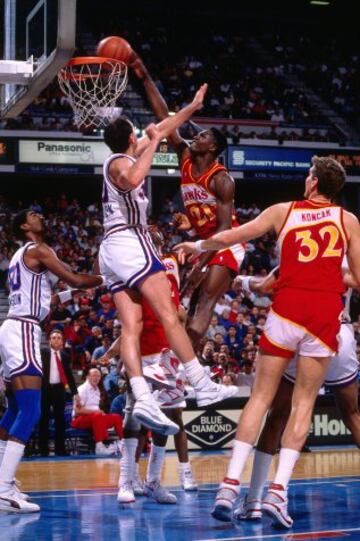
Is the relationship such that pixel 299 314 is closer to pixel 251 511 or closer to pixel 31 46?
pixel 251 511

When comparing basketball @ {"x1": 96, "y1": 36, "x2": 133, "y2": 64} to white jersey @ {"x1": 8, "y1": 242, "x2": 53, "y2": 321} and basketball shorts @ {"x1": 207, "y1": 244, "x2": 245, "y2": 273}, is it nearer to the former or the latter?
white jersey @ {"x1": 8, "y1": 242, "x2": 53, "y2": 321}

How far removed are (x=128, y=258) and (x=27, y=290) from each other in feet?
4.46

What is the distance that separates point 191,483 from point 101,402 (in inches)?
235

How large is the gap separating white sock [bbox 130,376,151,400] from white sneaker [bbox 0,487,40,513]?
1.52 m

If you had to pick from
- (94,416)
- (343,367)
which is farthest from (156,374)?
(94,416)

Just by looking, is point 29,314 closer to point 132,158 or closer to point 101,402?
point 132,158

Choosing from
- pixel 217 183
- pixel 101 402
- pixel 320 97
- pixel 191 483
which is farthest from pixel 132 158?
pixel 320 97

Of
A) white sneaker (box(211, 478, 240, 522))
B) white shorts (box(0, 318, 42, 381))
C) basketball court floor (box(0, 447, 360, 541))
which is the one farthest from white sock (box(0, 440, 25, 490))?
white sneaker (box(211, 478, 240, 522))

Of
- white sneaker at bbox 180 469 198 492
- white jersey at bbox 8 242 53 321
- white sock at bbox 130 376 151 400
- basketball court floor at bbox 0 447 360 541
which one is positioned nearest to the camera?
Result: basketball court floor at bbox 0 447 360 541

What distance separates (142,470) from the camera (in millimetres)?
11516

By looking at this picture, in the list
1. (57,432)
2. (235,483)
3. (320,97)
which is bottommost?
(57,432)

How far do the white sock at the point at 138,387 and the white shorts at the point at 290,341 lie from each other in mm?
1099

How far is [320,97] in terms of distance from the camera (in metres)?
33.8

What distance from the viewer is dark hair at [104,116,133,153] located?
7.55 m
